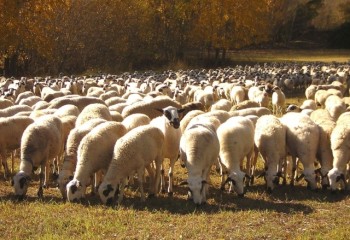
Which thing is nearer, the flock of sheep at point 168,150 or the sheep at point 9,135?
the flock of sheep at point 168,150

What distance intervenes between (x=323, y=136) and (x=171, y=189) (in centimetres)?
373

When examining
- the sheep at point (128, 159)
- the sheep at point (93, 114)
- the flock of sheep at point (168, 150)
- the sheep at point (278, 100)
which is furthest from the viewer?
the sheep at point (278, 100)

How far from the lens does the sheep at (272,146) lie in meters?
10.5

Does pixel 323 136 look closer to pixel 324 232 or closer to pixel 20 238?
pixel 324 232

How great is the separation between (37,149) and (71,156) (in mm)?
732

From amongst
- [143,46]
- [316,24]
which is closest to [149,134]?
[143,46]

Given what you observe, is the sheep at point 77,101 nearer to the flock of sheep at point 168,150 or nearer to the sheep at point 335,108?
the flock of sheep at point 168,150

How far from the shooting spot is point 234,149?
10.6 meters

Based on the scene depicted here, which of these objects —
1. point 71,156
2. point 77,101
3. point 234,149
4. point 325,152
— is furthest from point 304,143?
point 77,101

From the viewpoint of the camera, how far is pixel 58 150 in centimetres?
1118

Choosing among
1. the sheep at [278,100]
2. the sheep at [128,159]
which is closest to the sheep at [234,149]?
the sheep at [128,159]

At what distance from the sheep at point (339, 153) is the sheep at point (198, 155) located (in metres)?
2.47

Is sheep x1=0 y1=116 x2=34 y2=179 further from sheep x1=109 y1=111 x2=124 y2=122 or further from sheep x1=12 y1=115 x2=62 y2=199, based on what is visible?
sheep x1=109 y1=111 x2=124 y2=122

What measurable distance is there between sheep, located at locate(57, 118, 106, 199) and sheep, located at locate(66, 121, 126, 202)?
0.35 meters
